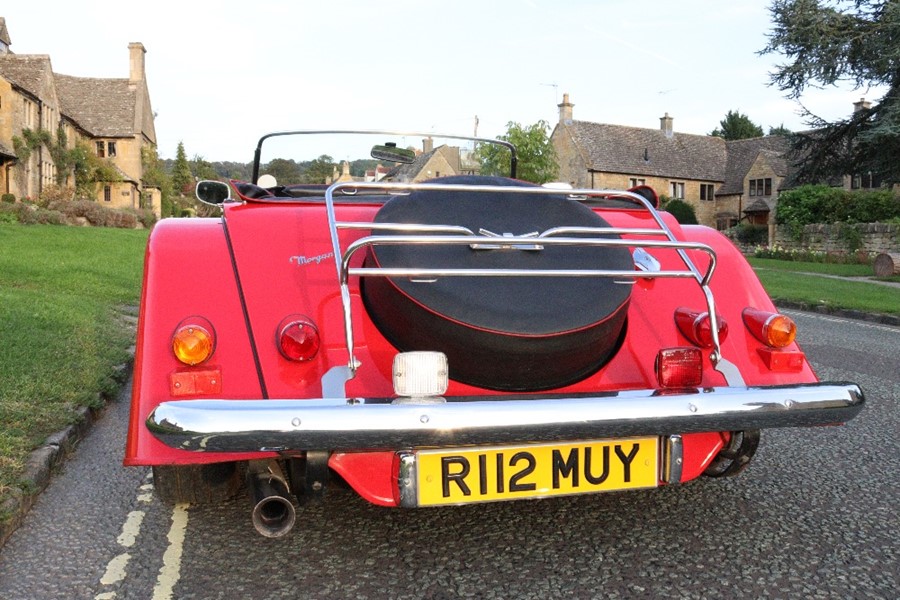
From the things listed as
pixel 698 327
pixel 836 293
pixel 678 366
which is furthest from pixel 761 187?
pixel 678 366

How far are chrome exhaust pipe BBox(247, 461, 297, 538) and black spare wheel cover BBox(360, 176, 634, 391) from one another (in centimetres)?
63

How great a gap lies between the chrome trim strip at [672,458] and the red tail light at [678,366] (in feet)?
0.66

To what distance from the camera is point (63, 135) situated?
1829 inches

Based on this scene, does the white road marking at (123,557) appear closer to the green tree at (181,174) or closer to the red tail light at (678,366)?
the red tail light at (678,366)

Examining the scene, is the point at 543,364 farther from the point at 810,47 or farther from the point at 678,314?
the point at 810,47

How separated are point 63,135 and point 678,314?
164 ft

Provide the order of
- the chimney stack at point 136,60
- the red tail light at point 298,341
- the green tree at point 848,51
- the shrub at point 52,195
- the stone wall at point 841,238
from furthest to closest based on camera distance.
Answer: the chimney stack at point 136,60
the shrub at point 52,195
the stone wall at point 841,238
the green tree at point 848,51
the red tail light at point 298,341

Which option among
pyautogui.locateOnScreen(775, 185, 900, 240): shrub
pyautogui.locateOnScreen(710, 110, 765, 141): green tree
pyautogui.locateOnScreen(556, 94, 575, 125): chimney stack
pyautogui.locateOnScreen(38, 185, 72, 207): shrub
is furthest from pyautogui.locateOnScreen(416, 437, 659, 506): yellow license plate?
pyautogui.locateOnScreen(710, 110, 765, 141): green tree

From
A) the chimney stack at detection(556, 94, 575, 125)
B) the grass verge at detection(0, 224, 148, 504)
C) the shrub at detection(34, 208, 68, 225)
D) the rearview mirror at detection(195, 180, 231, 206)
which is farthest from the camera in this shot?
the chimney stack at detection(556, 94, 575, 125)

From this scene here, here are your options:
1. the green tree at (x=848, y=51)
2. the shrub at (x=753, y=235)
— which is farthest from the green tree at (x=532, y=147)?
the green tree at (x=848, y=51)

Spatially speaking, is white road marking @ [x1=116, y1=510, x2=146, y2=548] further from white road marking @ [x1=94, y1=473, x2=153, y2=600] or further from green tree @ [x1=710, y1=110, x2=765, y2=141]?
green tree @ [x1=710, y1=110, x2=765, y2=141]

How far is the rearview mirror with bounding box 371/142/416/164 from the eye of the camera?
17.6 feet

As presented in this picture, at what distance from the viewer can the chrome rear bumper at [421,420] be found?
238 centimetres

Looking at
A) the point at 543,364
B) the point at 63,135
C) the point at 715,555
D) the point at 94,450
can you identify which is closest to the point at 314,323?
the point at 543,364
